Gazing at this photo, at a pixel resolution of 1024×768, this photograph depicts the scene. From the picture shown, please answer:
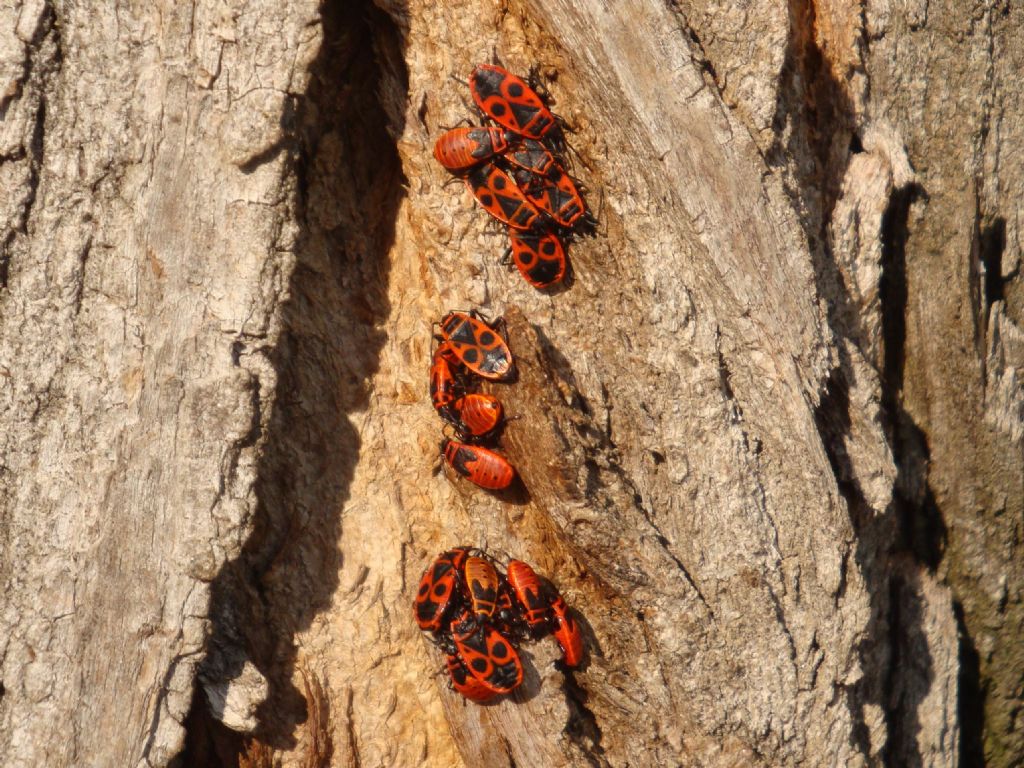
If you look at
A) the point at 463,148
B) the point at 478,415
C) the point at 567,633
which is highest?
the point at 463,148

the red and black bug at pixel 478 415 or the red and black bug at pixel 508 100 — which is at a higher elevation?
the red and black bug at pixel 508 100

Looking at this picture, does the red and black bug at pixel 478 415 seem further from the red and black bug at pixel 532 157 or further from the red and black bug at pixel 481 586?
the red and black bug at pixel 532 157

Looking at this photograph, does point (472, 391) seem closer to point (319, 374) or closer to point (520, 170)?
point (319, 374)

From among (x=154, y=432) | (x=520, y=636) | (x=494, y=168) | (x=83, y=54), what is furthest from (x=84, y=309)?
(x=520, y=636)

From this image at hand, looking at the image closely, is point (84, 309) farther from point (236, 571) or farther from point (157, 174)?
point (236, 571)

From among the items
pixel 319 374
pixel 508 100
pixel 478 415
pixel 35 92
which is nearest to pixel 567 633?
pixel 478 415

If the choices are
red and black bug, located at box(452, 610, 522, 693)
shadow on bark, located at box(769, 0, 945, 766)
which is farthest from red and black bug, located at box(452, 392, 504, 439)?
shadow on bark, located at box(769, 0, 945, 766)

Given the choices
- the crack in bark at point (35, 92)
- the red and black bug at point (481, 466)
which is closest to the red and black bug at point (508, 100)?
the red and black bug at point (481, 466)

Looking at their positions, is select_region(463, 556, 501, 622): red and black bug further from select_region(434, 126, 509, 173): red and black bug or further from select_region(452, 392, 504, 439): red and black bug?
select_region(434, 126, 509, 173): red and black bug
